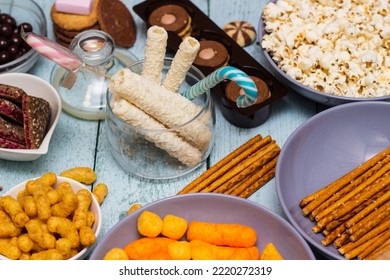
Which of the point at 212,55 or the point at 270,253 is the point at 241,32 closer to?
the point at 212,55

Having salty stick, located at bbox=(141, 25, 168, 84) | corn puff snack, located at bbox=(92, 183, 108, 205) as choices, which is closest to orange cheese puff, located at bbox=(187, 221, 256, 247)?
corn puff snack, located at bbox=(92, 183, 108, 205)

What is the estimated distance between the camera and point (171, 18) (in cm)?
172

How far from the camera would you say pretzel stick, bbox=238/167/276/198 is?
1421 mm

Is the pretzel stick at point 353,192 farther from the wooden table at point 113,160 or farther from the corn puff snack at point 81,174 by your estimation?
the corn puff snack at point 81,174

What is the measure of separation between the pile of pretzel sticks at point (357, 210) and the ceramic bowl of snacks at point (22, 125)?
1.85 ft

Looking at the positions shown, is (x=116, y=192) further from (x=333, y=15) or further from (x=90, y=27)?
(x=333, y=15)

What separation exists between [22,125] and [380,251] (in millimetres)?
778

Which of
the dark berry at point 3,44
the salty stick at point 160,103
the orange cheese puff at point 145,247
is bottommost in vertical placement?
the orange cheese puff at point 145,247

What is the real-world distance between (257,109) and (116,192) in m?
0.36

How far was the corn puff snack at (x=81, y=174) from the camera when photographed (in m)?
Answer: 1.44

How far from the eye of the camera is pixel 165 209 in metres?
1.28

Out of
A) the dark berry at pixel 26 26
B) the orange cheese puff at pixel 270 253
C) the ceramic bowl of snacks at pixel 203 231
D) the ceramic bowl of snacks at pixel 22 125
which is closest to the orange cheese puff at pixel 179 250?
the ceramic bowl of snacks at pixel 203 231
